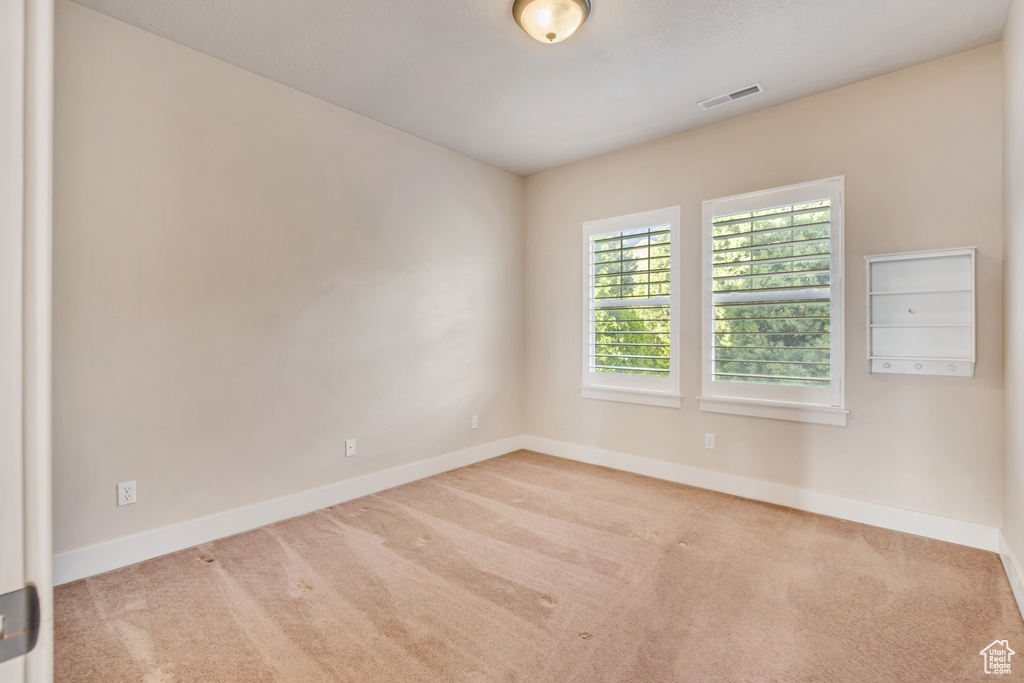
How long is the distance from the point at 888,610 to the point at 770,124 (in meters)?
3.00

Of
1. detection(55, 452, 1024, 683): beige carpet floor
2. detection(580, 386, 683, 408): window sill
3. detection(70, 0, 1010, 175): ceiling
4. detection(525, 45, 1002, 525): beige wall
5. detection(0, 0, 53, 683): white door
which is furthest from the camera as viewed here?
detection(580, 386, 683, 408): window sill

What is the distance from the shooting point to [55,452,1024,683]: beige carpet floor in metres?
1.76

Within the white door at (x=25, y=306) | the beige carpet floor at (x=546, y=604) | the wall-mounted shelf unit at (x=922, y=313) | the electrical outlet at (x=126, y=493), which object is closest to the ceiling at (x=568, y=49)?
the wall-mounted shelf unit at (x=922, y=313)

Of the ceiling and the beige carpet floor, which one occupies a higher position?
the ceiling

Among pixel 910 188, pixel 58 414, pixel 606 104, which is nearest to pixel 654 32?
pixel 606 104

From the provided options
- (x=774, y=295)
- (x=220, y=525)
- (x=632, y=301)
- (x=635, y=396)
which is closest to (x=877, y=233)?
(x=774, y=295)

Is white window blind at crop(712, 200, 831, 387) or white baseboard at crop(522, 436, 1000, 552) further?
white window blind at crop(712, 200, 831, 387)

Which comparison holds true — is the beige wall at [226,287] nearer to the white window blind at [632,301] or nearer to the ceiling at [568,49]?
the ceiling at [568,49]

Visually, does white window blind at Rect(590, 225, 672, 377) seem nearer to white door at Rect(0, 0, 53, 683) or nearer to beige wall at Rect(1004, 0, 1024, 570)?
beige wall at Rect(1004, 0, 1024, 570)

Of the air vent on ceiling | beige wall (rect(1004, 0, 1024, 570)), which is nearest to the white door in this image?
beige wall (rect(1004, 0, 1024, 570))

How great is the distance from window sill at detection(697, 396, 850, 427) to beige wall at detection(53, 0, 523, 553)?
7.06 feet

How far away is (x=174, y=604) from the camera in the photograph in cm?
213

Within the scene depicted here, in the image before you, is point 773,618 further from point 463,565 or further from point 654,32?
point 654,32

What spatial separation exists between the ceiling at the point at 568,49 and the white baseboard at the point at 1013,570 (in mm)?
2675
